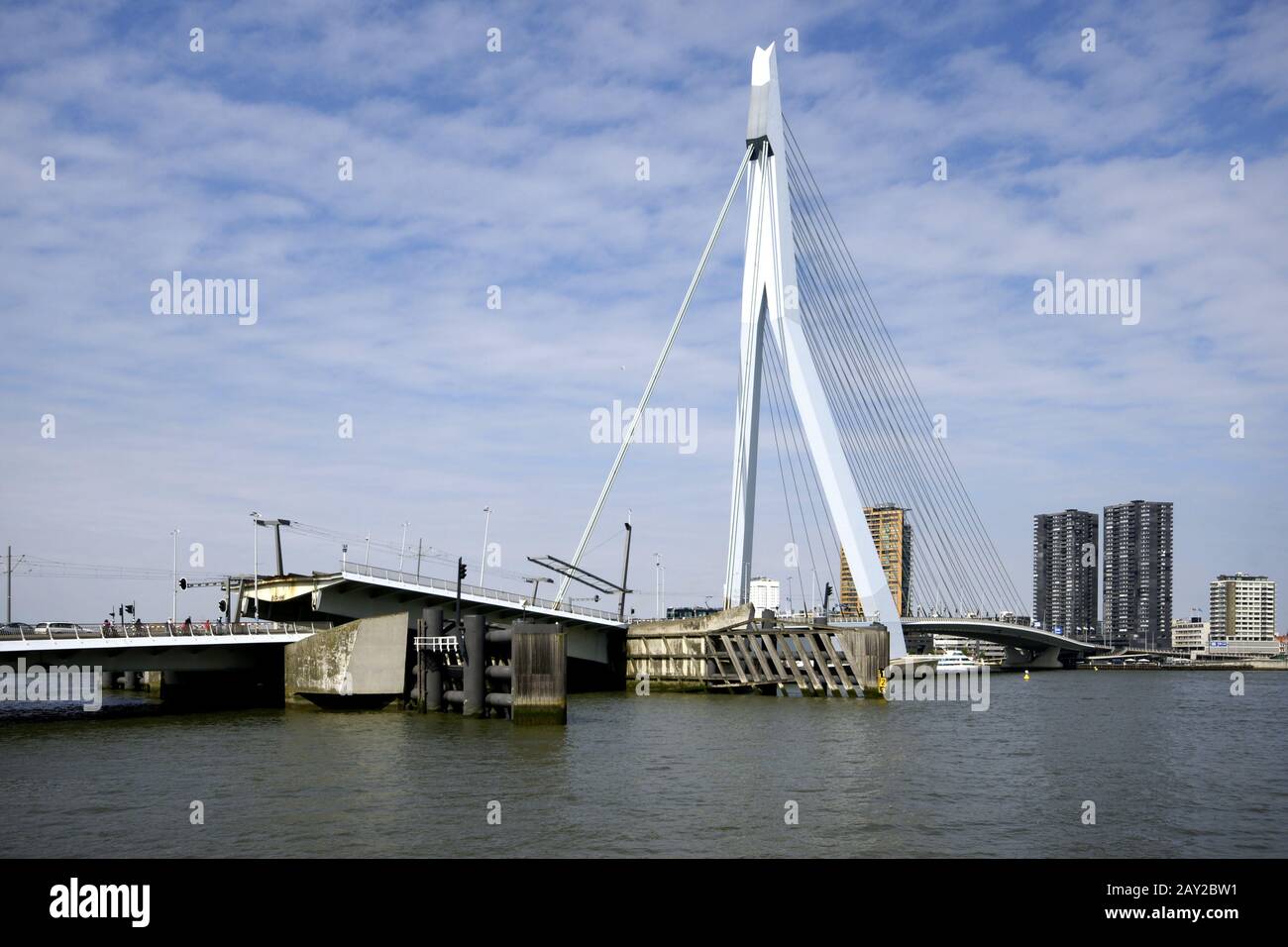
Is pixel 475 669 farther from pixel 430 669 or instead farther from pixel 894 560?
pixel 894 560

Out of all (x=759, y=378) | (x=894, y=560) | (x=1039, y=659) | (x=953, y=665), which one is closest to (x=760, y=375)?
(x=759, y=378)

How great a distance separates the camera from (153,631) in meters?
53.1

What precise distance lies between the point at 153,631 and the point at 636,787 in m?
34.2

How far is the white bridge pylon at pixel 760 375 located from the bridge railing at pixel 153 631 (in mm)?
24214

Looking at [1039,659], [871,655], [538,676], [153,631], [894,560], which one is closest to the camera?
[538,676]

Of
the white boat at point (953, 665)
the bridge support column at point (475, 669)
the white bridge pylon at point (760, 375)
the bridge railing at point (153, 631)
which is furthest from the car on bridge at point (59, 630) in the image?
the white boat at point (953, 665)

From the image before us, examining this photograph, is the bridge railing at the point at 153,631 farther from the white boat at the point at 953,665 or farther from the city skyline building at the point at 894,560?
the city skyline building at the point at 894,560

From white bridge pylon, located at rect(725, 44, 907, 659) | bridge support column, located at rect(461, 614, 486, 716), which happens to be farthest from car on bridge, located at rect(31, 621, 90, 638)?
white bridge pylon, located at rect(725, 44, 907, 659)

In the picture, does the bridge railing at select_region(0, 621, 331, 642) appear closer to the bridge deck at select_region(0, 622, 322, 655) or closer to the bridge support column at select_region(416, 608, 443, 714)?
the bridge deck at select_region(0, 622, 322, 655)

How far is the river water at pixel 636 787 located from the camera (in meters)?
21.6

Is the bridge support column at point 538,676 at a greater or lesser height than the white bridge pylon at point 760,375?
lesser

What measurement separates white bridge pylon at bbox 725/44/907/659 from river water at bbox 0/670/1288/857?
1214 centimetres
